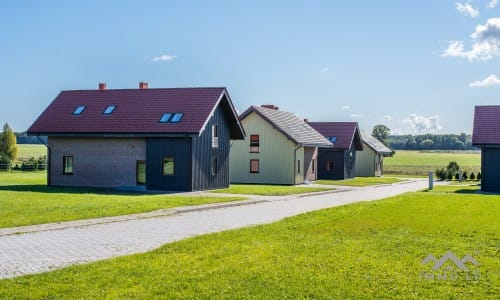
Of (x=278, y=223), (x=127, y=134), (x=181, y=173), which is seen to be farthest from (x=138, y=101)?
(x=278, y=223)

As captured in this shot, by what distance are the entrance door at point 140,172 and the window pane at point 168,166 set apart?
4.50 feet

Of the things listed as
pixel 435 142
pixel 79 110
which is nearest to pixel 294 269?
pixel 79 110

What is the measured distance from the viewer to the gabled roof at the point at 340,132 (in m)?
55.3

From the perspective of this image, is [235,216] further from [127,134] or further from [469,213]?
[127,134]

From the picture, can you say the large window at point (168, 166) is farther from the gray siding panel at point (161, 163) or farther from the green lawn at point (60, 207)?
the green lawn at point (60, 207)

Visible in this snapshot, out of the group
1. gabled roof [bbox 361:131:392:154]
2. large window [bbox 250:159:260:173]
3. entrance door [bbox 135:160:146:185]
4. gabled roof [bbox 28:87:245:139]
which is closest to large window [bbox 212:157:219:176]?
gabled roof [bbox 28:87:245:139]

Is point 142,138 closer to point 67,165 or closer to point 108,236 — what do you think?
point 67,165

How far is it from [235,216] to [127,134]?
14778 mm

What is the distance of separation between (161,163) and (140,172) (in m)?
1.61

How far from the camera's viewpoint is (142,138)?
33594 millimetres

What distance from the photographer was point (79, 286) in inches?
356

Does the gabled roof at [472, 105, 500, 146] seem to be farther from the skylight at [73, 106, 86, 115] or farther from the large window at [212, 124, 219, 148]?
the skylight at [73, 106, 86, 115]

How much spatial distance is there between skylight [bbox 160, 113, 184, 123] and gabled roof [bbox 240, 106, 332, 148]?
11499mm

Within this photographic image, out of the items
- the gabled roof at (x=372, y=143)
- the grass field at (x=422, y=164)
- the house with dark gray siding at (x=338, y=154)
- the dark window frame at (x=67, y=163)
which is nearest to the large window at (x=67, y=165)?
the dark window frame at (x=67, y=163)
